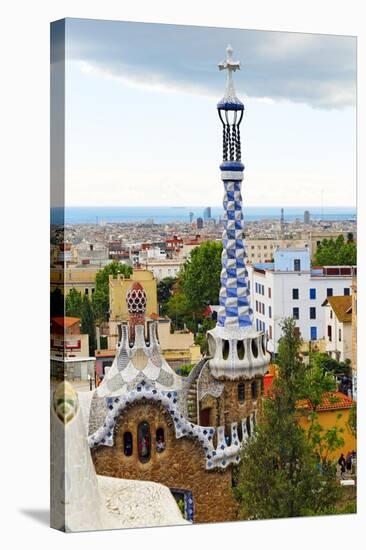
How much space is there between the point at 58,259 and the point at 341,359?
11.3 ft

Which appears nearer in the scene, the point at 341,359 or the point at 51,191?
the point at 51,191

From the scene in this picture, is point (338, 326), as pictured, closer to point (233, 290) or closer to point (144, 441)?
point (233, 290)

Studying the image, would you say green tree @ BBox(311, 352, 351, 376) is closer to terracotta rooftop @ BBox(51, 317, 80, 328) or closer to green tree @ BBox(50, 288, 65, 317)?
terracotta rooftop @ BBox(51, 317, 80, 328)

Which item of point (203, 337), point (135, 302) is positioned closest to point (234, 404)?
point (203, 337)

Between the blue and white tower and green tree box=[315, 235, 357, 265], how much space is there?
2.87 feet

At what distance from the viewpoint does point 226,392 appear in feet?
58.6

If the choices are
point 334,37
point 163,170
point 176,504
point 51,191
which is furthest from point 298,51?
point 176,504

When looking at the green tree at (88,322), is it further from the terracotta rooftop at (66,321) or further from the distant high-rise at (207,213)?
the distant high-rise at (207,213)

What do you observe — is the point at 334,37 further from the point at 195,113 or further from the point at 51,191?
the point at 51,191

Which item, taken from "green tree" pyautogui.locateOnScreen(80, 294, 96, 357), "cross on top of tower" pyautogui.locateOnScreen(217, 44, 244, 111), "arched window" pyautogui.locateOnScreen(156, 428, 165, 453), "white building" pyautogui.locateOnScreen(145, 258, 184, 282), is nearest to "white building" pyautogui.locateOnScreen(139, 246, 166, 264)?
"white building" pyautogui.locateOnScreen(145, 258, 184, 282)

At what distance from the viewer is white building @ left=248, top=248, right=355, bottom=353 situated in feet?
59.2

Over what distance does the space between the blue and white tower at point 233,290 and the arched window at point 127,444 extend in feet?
3.78

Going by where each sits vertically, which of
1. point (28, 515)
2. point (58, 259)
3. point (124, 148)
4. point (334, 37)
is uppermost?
point (334, 37)

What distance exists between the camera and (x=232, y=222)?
58.7 feet
